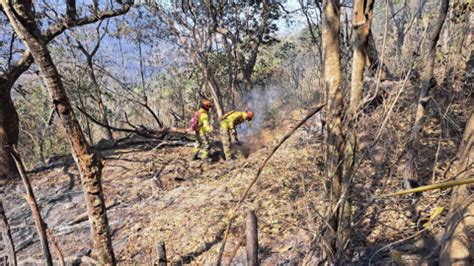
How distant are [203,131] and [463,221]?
5.91 m

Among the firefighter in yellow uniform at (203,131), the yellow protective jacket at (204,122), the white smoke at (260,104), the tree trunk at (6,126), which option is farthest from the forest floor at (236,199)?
the white smoke at (260,104)

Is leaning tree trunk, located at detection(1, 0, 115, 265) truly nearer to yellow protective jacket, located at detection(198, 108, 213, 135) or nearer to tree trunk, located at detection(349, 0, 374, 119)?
tree trunk, located at detection(349, 0, 374, 119)

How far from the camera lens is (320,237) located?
6.60ft

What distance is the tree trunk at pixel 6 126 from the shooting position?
7.97m

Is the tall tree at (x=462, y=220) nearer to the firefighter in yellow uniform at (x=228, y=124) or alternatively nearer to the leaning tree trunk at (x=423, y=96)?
the leaning tree trunk at (x=423, y=96)

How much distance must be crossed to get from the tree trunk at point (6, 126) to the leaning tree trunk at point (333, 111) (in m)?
7.96

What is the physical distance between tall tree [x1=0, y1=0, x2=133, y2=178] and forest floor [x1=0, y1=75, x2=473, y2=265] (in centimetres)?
103

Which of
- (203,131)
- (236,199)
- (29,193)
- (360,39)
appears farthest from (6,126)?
(360,39)

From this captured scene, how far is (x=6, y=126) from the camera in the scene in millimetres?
8133

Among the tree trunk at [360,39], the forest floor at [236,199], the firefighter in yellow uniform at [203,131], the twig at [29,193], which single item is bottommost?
the forest floor at [236,199]

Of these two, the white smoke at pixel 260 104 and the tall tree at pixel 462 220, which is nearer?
the tall tree at pixel 462 220

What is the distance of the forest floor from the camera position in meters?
3.57

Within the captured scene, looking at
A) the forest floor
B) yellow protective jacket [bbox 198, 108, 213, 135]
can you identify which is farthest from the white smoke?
yellow protective jacket [bbox 198, 108, 213, 135]

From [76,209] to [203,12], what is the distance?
258 inches
